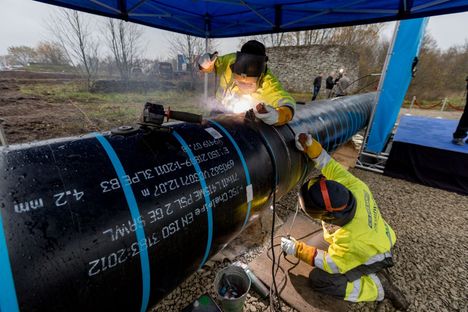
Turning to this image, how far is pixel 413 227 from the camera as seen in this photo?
10.4 ft

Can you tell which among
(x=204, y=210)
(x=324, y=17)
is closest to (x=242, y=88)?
(x=204, y=210)

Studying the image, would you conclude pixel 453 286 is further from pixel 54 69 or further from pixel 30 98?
pixel 54 69

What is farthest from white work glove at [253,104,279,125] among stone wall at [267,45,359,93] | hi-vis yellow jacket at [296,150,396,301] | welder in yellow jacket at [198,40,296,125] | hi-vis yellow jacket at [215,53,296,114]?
stone wall at [267,45,359,93]

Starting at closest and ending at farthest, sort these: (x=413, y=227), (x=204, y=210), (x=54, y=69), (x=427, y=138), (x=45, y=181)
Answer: (x=45, y=181)
(x=204, y=210)
(x=413, y=227)
(x=427, y=138)
(x=54, y=69)

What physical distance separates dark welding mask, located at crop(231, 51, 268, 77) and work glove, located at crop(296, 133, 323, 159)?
0.90 m

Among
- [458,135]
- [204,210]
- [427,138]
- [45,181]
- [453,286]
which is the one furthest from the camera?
[427,138]

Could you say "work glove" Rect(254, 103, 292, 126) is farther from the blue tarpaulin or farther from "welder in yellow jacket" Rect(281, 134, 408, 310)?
the blue tarpaulin

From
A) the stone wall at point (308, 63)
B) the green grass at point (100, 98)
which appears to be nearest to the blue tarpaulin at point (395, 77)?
the green grass at point (100, 98)

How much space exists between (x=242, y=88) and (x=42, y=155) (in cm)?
222

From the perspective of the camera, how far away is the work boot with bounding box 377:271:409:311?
2020 millimetres

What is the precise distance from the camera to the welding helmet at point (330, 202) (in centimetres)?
176

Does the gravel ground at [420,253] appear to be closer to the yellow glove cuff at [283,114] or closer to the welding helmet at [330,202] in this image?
the welding helmet at [330,202]

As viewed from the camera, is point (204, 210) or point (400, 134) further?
point (400, 134)

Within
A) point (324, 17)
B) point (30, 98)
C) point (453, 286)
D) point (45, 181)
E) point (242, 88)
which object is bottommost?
point (453, 286)
